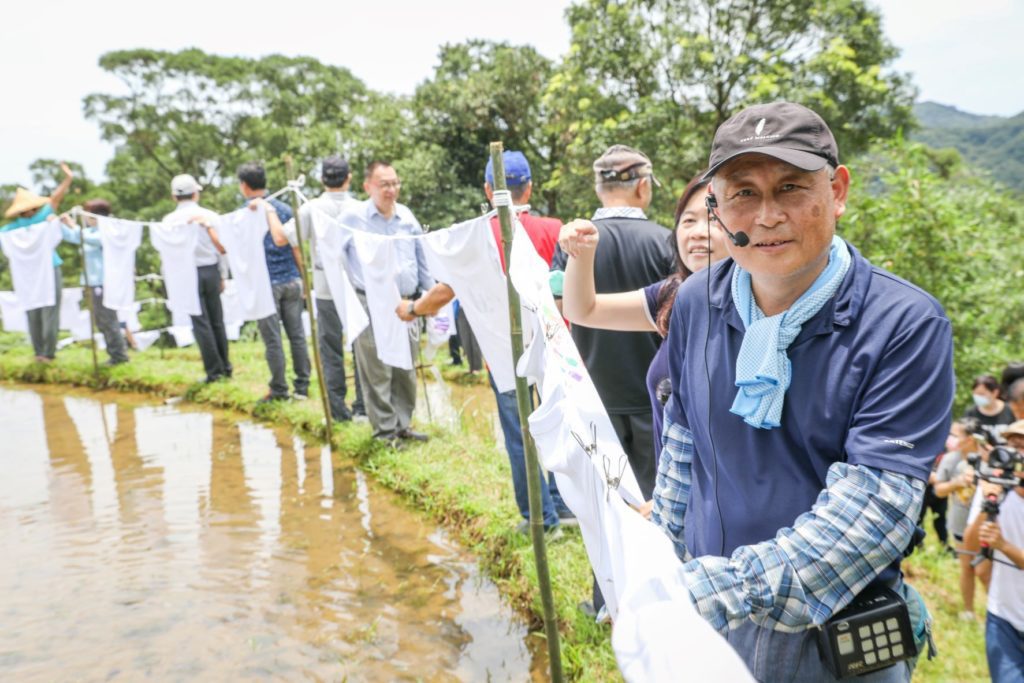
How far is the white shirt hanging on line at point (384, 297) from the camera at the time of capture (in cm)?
490

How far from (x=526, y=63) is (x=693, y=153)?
7.47 meters

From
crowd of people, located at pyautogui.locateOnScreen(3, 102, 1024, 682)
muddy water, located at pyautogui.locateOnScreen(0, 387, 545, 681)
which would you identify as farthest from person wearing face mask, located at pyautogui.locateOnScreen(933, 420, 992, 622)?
crowd of people, located at pyautogui.locateOnScreen(3, 102, 1024, 682)

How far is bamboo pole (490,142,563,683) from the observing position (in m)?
2.55

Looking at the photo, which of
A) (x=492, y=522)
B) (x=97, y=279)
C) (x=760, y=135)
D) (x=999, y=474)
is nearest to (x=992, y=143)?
(x=97, y=279)

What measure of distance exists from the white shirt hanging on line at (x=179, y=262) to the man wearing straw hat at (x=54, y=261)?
106 inches

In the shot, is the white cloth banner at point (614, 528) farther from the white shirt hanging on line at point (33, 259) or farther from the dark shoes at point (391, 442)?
the white shirt hanging on line at point (33, 259)

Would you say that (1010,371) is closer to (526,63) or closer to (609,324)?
(609,324)

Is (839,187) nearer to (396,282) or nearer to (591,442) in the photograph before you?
(591,442)

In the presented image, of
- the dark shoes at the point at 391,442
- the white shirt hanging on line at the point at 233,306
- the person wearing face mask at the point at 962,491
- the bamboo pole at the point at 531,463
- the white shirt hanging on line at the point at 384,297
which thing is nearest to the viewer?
the bamboo pole at the point at 531,463

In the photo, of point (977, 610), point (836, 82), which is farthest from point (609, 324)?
point (836, 82)

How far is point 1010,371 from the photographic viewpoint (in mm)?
4395

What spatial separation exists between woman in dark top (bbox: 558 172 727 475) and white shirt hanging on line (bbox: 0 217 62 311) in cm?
860

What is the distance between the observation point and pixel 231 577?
378 centimetres

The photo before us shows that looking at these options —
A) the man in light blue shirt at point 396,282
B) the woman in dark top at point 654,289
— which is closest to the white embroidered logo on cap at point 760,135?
the woman in dark top at point 654,289
